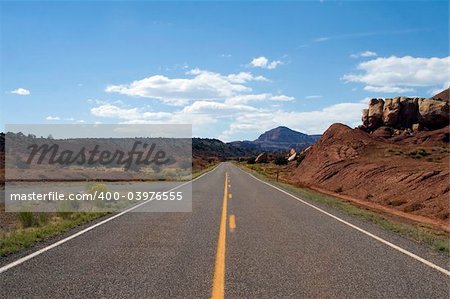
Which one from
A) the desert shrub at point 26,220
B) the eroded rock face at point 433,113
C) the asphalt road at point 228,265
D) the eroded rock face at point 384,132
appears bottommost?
the desert shrub at point 26,220

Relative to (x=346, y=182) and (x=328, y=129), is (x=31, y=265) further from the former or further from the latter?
(x=328, y=129)

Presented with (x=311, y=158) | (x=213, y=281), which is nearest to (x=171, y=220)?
(x=213, y=281)

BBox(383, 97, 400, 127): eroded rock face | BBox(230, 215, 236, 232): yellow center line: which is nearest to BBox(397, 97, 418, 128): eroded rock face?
BBox(383, 97, 400, 127): eroded rock face

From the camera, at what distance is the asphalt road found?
→ 5.86 m

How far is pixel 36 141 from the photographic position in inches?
3541

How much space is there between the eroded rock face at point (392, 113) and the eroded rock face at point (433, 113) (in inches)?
130

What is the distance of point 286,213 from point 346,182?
25102 mm

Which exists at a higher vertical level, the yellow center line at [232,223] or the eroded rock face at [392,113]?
the eroded rock face at [392,113]

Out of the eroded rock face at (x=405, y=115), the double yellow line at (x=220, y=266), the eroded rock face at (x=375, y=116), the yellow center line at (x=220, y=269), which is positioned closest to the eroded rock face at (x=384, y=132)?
the eroded rock face at (x=405, y=115)

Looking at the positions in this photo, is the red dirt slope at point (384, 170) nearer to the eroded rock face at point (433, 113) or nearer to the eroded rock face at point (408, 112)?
the eroded rock face at point (433, 113)

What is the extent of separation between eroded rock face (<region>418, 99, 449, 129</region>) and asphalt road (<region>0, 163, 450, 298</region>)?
56184mm

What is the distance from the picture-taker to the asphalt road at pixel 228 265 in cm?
586

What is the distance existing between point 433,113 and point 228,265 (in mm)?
63398

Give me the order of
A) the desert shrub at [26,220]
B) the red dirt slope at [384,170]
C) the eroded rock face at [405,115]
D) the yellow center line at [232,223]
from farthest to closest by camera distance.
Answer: the eroded rock face at [405,115], the red dirt slope at [384,170], the desert shrub at [26,220], the yellow center line at [232,223]
